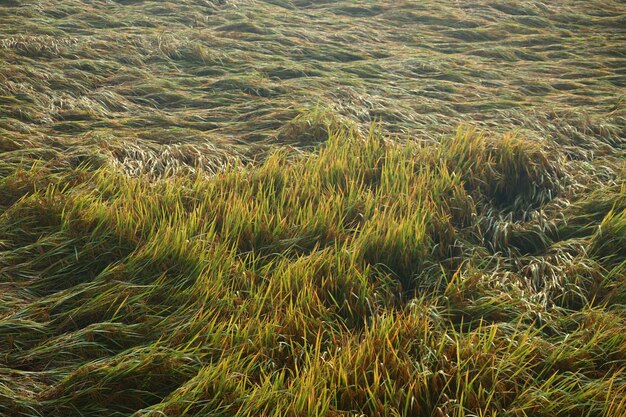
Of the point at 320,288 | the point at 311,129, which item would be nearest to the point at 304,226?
the point at 320,288

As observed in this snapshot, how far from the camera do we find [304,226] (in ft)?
8.71

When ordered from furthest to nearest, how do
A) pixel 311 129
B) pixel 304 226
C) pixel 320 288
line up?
1. pixel 311 129
2. pixel 304 226
3. pixel 320 288

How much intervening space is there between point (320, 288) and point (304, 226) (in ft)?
1.37

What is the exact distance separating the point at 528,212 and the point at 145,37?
127 inches

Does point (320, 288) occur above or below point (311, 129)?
below

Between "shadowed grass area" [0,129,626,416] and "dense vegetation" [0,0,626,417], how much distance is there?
0.03 feet

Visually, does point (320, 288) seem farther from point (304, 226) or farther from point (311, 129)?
point (311, 129)

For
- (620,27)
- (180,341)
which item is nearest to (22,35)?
(180,341)

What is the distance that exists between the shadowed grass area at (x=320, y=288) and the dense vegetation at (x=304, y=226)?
1cm

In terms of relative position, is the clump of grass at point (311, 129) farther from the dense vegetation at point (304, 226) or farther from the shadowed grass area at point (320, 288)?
the shadowed grass area at point (320, 288)

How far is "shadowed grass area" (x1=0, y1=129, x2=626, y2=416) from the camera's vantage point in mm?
1825

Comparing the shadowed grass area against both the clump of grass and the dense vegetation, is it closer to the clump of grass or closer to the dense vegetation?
the dense vegetation

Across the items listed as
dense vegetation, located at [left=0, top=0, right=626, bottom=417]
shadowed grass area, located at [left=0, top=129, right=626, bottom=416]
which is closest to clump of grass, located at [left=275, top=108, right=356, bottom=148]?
dense vegetation, located at [left=0, top=0, right=626, bottom=417]

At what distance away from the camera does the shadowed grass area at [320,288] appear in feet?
5.99
